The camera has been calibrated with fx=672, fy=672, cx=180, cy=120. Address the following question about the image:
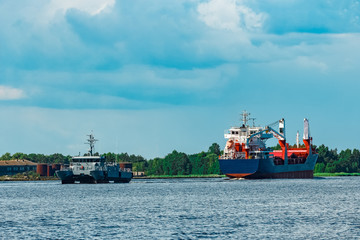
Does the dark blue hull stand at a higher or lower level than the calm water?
higher

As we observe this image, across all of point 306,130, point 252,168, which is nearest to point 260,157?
point 252,168

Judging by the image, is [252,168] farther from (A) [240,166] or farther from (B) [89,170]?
(B) [89,170]

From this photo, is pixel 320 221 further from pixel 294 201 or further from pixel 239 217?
pixel 294 201

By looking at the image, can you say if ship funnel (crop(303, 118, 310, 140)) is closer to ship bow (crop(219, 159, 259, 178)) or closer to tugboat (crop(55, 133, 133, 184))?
ship bow (crop(219, 159, 259, 178))

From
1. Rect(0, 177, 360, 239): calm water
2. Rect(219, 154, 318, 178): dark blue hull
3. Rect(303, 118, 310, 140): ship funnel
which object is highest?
Rect(303, 118, 310, 140): ship funnel

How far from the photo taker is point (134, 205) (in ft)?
238

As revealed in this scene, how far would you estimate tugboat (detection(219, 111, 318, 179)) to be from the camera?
147625 mm

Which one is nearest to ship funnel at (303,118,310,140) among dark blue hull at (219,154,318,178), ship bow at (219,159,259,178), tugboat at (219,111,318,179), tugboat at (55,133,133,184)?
tugboat at (219,111,318,179)

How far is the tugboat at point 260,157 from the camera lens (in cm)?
14762

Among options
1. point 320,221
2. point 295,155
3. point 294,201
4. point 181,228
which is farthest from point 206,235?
point 295,155

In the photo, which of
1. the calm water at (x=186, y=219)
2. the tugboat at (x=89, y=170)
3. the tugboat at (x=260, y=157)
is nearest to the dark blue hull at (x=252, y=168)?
the tugboat at (x=260, y=157)

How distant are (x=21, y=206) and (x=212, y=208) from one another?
22100 mm

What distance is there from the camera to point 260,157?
489 ft

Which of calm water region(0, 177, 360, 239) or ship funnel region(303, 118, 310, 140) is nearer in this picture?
calm water region(0, 177, 360, 239)
